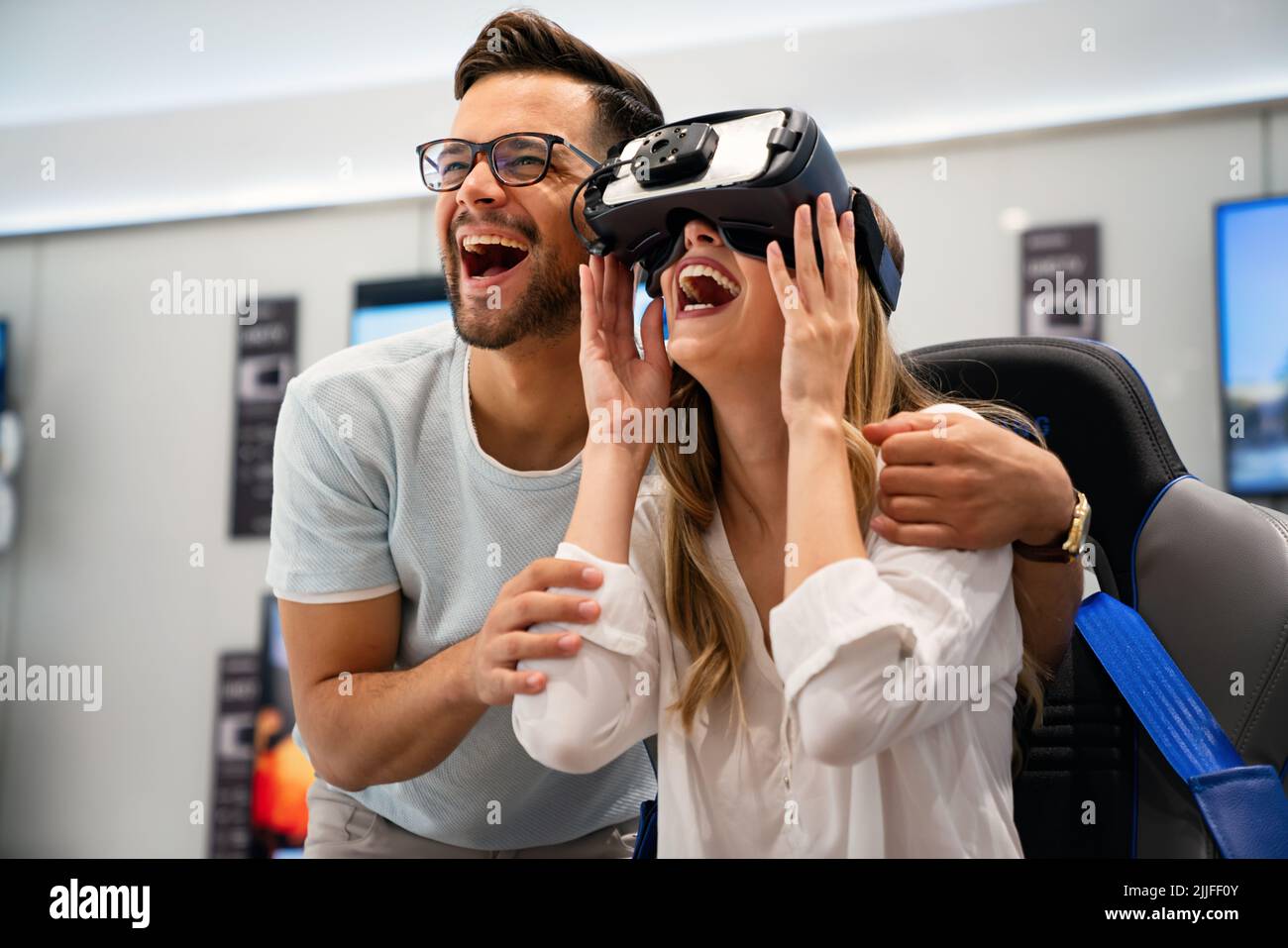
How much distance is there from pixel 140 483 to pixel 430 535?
2.55 meters

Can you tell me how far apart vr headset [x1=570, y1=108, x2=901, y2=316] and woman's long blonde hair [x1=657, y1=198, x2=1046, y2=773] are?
0.14 metres

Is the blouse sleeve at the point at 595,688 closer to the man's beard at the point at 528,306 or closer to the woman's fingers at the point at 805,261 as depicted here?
the woman's fingers at the point at 805,261

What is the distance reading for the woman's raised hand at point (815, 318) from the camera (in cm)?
92

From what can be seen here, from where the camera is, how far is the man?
52.7 inches

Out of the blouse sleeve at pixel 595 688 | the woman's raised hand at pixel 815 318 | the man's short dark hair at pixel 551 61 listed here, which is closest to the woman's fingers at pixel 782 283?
the woman's raised hand at pixel 815 318

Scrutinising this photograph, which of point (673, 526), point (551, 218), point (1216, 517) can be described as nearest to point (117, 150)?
point (551, 218)

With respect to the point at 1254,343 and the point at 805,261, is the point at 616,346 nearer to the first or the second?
the point at 805,261

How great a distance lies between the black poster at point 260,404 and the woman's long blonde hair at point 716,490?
2.50m

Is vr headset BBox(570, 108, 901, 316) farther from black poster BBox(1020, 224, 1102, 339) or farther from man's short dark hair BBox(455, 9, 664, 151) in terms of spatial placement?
black poster BBox(1020, 224, 1102, 339)

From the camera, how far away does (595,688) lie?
924mm

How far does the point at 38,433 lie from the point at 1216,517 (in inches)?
145

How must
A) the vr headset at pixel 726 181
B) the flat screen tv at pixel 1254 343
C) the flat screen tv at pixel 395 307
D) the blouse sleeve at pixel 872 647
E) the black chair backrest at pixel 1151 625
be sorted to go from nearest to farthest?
the blouse sleeve at pixel 872 647
the vr headset at pixel 726 181
the black chair backrest at pixel 1151 625
the flat screen tv at pixel 1254 343
the flat screen tv at pixel 395 307

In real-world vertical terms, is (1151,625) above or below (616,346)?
below

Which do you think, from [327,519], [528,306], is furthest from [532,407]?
[327,519]
